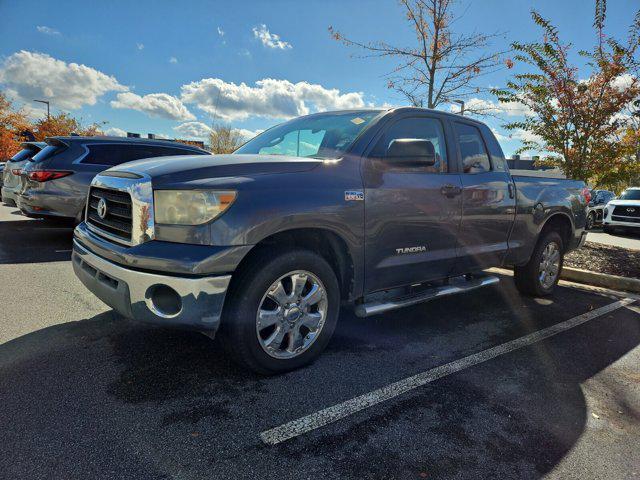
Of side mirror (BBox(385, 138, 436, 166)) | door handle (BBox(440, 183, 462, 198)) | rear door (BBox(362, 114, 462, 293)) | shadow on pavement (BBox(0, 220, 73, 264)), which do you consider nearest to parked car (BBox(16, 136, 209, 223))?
shadow on pavement (BBox(0, 220, 73, 264))

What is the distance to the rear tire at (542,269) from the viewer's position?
5.06m

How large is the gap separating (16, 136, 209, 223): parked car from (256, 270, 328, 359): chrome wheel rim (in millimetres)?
5314

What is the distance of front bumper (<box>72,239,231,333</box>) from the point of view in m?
A: 2.39

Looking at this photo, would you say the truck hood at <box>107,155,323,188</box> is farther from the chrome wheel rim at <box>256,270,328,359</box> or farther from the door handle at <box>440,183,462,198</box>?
the door handle at <box>440,183,462,198</box>

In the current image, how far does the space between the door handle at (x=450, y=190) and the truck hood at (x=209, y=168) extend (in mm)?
1268

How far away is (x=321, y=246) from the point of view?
3.06 metres

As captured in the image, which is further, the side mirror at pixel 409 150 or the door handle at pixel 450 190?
the door handle at pixel 450 190

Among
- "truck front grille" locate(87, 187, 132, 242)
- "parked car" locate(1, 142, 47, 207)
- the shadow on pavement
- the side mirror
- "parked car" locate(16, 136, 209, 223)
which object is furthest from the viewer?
"parked car" locate(1, 142, 47, 207)

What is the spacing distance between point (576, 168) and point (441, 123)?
5.95 m

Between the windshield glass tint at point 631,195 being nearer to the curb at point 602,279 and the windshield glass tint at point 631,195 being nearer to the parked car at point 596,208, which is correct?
the parked car at point 596,208

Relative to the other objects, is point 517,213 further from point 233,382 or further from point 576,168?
point 576,168

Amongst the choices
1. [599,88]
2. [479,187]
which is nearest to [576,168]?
[599,88]

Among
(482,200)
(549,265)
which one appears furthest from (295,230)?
(549,265)

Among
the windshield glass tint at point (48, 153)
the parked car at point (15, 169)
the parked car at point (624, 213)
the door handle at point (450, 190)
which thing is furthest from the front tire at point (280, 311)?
the parked car at point (624, 213)
